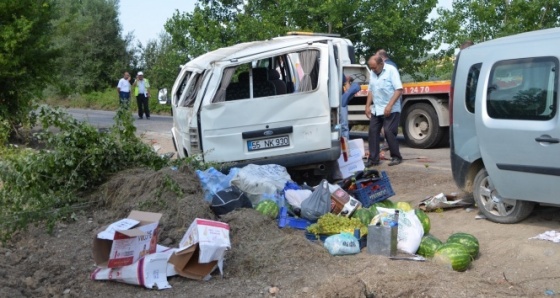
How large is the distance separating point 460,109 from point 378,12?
58.2 ft

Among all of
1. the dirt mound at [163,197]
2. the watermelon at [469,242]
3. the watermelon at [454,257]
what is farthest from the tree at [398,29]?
the watermelon at [454,257]

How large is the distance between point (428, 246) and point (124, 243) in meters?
2.82

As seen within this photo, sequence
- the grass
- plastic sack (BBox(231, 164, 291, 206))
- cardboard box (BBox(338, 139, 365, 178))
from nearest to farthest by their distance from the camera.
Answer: plastic sack (BBox(231, 164, 291, 206)), cardboard box (BBox(338, 139, 365, 178)), the grass

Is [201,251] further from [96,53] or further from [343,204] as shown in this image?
[96,53]

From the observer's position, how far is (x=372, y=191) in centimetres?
816

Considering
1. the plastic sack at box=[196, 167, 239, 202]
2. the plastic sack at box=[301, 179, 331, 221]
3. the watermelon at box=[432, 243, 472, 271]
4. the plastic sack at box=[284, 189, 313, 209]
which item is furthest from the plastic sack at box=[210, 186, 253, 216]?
the watermelon at box=[432, 243, 472, 271]

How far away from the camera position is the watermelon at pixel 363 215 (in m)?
7.25

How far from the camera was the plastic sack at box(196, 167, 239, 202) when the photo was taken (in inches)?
306

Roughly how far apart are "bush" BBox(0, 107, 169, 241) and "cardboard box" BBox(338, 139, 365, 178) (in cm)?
279

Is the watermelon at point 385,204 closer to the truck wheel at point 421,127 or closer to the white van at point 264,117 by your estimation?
the white van at point 264,117

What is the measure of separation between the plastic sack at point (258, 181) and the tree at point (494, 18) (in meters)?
12.2

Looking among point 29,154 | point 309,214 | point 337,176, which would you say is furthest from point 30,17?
point 309,214

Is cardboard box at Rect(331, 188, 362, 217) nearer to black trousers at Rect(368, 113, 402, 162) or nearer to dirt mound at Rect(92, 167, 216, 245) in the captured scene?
dirt mound at Rect(92, 167, 216, 245)

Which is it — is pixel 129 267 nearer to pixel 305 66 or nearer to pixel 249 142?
pixel 249 142
